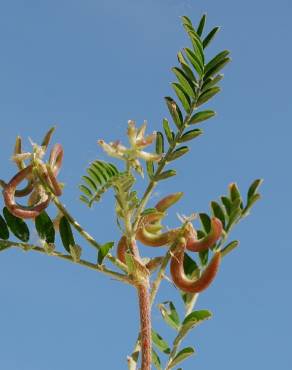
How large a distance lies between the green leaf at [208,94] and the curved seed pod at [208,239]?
393 mm

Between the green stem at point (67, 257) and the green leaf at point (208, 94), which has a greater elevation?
the green leaf at point (208, 94)

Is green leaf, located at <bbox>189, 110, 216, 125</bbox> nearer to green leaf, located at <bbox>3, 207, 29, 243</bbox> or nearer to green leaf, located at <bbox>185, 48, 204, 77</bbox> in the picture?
green leaf, located at <bbox>185, 48, 204, 77</bbox>

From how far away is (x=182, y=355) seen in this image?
183cm

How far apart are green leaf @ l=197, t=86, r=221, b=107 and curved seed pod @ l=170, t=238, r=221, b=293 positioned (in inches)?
18.0

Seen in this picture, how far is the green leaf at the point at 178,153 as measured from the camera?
5.92 feet

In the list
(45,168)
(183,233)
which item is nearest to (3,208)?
(45,168)

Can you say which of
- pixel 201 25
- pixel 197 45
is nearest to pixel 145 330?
pixel 197 45

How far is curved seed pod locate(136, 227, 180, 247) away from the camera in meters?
1.78

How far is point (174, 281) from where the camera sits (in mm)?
1743

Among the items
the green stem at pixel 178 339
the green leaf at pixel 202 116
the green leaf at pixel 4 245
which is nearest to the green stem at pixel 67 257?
the green leaf at pixel 4 245

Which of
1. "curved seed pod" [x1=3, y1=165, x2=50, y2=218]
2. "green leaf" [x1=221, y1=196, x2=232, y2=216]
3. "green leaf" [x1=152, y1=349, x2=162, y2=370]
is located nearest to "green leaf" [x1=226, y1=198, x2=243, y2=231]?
"green leaf" [x1=221, y1=196, x2=232, y2=216]

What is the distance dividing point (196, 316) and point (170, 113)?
0.62m

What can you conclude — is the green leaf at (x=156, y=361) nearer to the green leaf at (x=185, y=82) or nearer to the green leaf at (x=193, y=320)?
the green leaf at (x=193, y=320)

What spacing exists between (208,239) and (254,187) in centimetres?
28
